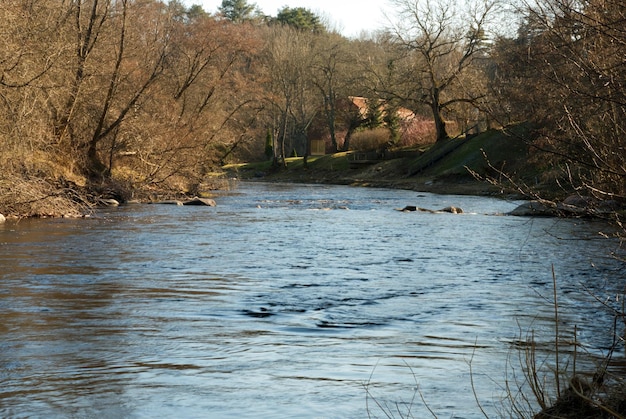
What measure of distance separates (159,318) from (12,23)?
1409 cm

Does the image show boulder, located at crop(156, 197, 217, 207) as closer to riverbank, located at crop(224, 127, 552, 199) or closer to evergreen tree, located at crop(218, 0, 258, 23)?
riverbank, located at crop(224, 127, 552, 199)

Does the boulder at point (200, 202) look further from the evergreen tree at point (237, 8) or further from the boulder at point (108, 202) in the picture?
the evergreen tree at point (237, 8)

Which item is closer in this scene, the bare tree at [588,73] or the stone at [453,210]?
the bare tree at [588,73]

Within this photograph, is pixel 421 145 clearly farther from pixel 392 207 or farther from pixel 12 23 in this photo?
pixel 12 23

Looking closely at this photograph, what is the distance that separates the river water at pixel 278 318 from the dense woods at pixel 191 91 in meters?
1.46

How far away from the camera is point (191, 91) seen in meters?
42.7

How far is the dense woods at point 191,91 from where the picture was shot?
739 centimetres

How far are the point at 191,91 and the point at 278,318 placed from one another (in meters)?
33.1

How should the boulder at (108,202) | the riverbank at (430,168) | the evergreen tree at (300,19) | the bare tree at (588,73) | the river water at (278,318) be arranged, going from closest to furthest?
the bare tree at (588,73) → the river water at (278,318) → the boulder at (108,202) → the riverbank at (430,168) → the evergreen tree at (300,19)

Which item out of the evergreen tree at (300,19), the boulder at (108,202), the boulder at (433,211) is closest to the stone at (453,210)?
the boulder at (433,211)

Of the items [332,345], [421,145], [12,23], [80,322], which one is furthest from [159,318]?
[421,145]

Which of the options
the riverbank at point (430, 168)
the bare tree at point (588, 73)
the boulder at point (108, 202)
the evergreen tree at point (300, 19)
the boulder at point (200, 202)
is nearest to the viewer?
the bare tree at point (588, 73)

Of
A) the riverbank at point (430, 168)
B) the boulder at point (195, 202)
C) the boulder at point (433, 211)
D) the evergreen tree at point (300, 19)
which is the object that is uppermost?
the evergreen tree at point (300, 19)

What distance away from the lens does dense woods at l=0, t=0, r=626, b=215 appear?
24.3 ft
